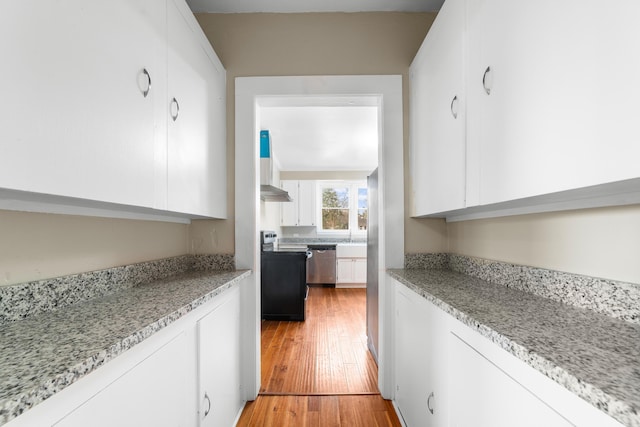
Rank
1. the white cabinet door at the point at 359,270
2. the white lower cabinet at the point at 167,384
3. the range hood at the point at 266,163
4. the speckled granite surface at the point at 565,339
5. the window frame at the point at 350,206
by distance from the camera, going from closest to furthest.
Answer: the speckled granite surface at the point at 565,339, the white lower cabinet at the point at 167,384, the range hood at the point at 266,163, the white cabinet door at the point at 359,270, the window frame at the point at 350,206

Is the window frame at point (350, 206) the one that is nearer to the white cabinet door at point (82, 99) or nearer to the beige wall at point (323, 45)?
the beige wall at point (323, 45)

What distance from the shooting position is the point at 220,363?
145 centimetres

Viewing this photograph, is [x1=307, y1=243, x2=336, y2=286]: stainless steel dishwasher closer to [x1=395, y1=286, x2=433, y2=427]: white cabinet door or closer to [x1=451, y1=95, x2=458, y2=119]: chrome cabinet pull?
[x1=395, y1=286, x2=433, y2=427]: white cabinet door

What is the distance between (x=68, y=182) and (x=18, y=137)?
0.49ft

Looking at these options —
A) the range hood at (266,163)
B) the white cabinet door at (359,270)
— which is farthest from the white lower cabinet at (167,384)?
the white cabinet door at (359,270)

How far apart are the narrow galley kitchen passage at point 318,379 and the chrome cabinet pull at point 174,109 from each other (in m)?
1.70

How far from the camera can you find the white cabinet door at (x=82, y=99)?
2.06 feet

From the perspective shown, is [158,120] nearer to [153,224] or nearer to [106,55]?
[106,55]

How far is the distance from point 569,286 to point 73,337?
1.48m

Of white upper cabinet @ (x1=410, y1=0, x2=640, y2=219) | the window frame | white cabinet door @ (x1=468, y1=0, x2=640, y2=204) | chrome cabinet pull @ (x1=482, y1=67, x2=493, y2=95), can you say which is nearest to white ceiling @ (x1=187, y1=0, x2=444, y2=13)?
white upper cabinet @ (x1=410, y1=0, x2=640, y2=219)

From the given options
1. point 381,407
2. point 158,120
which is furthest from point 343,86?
point 381,407

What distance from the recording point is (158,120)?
116 cm

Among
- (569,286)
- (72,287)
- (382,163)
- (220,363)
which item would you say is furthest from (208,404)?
(382,163)

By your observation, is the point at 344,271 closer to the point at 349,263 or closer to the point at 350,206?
the point at 349,263
